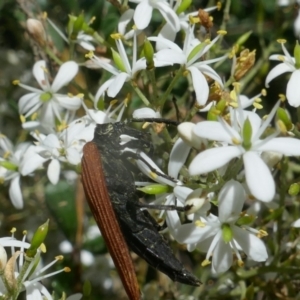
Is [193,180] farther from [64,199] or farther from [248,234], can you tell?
[64,199]

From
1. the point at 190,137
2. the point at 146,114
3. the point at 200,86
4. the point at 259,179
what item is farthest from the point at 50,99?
the point at 259,179

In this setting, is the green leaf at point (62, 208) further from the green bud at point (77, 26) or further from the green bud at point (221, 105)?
the green bud at point (221, 105)

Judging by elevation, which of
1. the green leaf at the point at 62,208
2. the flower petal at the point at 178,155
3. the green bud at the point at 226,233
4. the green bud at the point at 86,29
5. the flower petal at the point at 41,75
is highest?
the green bud at the point at 86,29

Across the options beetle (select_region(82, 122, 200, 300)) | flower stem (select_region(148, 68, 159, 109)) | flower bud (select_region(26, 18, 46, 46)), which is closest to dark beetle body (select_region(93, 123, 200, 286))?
beetle (select_region(82, 122, 200, 300))

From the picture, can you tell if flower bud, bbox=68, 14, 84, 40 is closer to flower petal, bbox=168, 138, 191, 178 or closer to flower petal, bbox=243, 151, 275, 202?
flower petal, bbox=168, 138, 191, 178

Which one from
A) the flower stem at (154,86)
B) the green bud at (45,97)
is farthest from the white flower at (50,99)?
the flower stem at (154,86)
